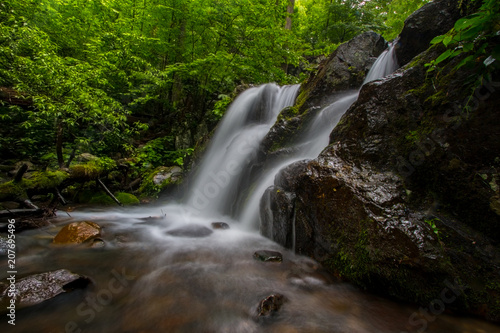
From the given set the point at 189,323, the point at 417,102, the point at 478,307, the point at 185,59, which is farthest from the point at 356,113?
the point at 185,59

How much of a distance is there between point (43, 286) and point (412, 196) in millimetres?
4076

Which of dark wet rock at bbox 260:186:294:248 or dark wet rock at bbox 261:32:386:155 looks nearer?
dark wet rock at bbox 260:186:294:248

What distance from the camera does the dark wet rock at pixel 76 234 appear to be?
341 centimetres

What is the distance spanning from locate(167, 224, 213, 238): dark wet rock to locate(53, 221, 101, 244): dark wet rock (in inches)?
51.8

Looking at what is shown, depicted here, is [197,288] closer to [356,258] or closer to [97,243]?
[356,258]

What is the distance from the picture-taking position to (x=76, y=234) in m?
3.51

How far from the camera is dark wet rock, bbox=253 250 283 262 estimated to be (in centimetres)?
319

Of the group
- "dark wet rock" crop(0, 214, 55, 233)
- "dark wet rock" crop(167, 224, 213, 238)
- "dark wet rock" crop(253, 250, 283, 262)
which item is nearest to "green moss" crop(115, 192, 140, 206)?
"dark wet rock" crop(0, 214, 55, 233)

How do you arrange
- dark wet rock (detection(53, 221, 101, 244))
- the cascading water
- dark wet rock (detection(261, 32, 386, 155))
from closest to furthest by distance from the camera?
dark wet rock (detection(53, 221, 101, 244)) < the cascading water < dark wet rock (detection(261, 32, 386, 155))

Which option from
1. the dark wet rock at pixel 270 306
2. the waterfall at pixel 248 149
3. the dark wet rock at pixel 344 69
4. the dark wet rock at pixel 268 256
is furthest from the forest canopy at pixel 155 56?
the dark wet rock at pixel 270 306

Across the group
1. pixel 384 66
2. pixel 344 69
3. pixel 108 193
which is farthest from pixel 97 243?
pixel 384 66

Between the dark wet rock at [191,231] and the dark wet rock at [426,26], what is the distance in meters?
6.21

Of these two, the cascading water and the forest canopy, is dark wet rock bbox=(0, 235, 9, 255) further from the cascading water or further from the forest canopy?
the cascading water

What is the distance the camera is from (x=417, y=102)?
9.95 feet
